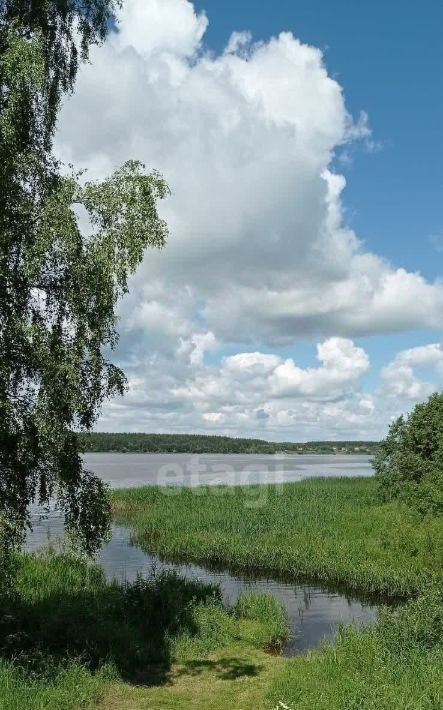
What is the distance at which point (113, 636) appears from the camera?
15.6m

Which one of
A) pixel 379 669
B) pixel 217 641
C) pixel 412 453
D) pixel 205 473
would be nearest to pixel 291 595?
pixel 217 641

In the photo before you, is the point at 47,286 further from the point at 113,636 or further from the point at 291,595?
the point at 291,595

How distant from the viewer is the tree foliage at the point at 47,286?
1259cm

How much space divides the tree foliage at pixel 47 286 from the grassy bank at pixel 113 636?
114 inches

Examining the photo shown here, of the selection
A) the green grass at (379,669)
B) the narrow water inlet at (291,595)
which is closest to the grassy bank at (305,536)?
the narrow water inlet at (291,595)

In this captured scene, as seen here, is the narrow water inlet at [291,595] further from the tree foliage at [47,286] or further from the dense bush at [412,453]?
the dense bush at [412,453]

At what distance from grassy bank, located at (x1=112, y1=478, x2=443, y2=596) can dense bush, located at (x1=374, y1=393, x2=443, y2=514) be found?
5.88ft

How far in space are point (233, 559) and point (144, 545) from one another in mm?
6459

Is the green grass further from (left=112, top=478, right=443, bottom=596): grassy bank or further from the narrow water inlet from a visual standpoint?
(left=112, top=478, right=443, bottom=596): grassy bank

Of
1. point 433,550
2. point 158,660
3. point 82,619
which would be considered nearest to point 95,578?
point 82,619

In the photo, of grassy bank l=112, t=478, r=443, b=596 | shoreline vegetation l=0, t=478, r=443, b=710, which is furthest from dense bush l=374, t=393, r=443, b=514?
shoreline vegetation l=0, t=478, r=443, b=710

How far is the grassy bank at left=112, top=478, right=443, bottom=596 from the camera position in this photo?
2592 centimetres

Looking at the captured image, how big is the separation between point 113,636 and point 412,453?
3125 cm

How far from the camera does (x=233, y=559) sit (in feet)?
96.8
